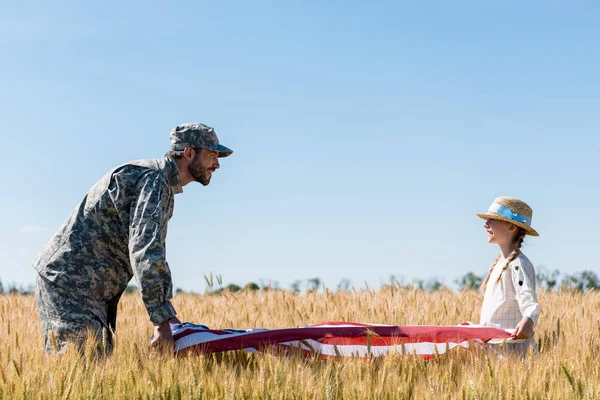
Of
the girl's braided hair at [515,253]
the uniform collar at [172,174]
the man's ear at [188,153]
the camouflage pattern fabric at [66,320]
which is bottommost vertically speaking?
the camouflage pattern fabric at [66,320]

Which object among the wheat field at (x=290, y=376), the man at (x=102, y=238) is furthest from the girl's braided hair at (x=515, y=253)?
the man at (x=102, y=238)

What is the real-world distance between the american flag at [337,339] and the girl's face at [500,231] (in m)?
0.72

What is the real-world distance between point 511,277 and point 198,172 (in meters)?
2.38

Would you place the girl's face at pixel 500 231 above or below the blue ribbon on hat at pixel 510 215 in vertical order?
below

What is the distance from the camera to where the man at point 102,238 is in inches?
170

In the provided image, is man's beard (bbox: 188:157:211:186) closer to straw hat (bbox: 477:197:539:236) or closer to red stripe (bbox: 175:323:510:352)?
red stripe (bbox: 175:323:510:352)

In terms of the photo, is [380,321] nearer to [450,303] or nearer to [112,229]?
[450,303]

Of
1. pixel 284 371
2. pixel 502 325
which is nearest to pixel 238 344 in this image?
pixel 284 371

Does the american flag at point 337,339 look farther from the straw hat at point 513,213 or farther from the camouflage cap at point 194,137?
the camouflage cap at point 194,137

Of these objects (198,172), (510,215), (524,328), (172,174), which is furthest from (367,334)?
(172,174)

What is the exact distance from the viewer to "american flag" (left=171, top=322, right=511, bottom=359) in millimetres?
4488

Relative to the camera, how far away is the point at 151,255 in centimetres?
391

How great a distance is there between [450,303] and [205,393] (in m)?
4.38

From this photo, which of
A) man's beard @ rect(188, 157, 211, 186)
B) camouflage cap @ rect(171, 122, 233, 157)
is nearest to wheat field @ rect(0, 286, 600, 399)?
man's beard @ rect(188, 157, 211, 186)
